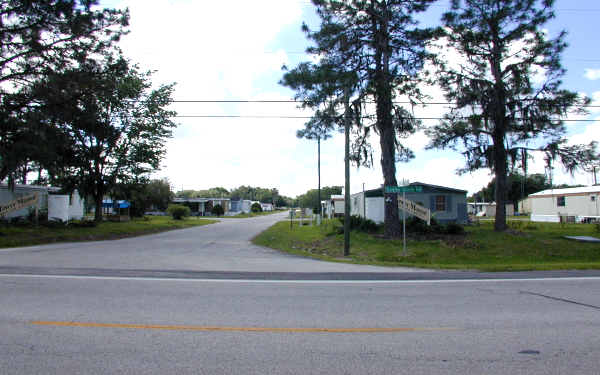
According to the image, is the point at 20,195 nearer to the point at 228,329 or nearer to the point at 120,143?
the point at 120,143

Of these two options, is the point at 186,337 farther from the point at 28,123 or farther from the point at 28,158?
the point at 28,158

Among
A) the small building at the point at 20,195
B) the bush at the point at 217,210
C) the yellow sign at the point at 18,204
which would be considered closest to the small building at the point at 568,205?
the yellow sign at the point at 18,204

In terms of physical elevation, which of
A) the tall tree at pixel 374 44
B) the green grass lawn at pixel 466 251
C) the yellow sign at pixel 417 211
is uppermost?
the tall tree at pixel 374 44

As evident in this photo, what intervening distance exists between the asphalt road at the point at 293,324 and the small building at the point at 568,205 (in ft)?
101

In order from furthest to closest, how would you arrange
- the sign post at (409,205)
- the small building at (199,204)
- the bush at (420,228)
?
1. the small building at (199,204)
2. the bush at (420,228)
3. the sign post at (409,205)

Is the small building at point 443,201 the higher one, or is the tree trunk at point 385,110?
the tree trunk at point 385,110

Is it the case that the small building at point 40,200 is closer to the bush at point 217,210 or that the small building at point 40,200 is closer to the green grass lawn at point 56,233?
the green grass lawn at point 56,233

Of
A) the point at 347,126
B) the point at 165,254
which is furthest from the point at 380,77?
the point at 165,254

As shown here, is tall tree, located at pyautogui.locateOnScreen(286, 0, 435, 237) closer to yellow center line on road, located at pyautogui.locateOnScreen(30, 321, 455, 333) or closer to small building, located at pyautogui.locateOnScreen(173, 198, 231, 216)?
yellow center line on road, located at pyautogui.locateOnScreen(30, 321, 455, 333)

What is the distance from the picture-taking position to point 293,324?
222 inches

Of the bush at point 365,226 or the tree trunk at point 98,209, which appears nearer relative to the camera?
the bush at point 365,226

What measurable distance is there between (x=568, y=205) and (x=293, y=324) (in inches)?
1609

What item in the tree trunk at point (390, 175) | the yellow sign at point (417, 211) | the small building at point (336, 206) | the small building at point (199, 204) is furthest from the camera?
the small building at point (199, 204)

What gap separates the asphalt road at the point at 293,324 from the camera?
4.19 meters
